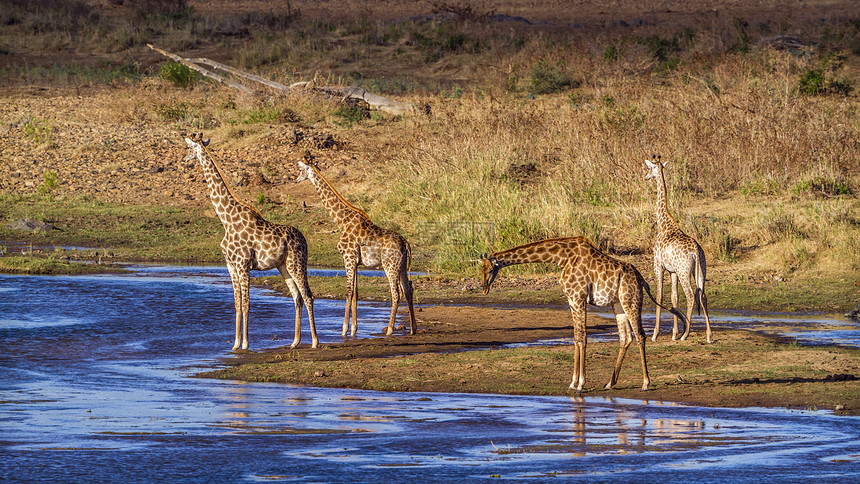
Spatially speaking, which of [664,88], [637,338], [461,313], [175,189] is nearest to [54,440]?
[637,338]

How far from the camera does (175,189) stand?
28594 mm

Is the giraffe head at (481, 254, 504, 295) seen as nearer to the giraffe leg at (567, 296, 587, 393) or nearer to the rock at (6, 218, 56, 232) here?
the giraffe leg at (567, 296, 587, 393)

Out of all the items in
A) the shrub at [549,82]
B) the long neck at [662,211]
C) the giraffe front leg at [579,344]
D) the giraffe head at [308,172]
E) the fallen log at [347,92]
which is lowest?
the giraffe front leg at [579,344]

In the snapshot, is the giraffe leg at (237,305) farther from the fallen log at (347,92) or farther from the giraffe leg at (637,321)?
the fallen log at (347,92)

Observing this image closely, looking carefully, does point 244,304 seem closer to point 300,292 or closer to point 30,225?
point 300,292

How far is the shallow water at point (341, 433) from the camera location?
25.9ft

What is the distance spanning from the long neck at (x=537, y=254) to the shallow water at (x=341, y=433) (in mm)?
1525

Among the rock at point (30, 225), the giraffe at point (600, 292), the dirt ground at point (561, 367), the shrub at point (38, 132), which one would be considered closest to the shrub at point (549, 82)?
the shrub at point (38, 132)

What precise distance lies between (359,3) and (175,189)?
122ft

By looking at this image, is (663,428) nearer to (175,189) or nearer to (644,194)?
(644,194)

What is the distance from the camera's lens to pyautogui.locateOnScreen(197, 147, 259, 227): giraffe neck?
45.6ft

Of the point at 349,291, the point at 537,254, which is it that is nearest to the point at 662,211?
the point at 537,254

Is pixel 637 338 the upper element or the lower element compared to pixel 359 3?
lower

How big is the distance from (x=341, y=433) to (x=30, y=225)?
714 inches
